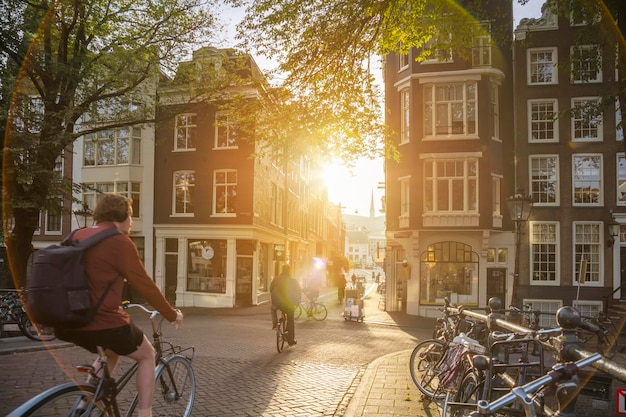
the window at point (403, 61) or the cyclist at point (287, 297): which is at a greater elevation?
the window at point (403, 61)

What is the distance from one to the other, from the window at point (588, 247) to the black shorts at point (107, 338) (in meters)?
25.4

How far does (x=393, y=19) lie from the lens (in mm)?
10164

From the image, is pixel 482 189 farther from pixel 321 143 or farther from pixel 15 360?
pixel 15 360

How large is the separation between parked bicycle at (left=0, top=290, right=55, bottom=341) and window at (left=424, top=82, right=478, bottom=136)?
17.8 m

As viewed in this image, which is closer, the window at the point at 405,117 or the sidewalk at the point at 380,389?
the sidewalk at the point at 380,389

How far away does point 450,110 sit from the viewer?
2428cm

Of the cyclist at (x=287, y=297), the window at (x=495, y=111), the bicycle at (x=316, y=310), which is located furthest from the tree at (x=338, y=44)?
the window at (x=495, y=111)

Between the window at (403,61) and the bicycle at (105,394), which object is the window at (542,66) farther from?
the bicycle at (105,394)

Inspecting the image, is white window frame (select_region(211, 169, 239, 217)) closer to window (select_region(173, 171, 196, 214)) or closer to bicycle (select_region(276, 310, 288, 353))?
window (select_region(173, 171, 196, 214))

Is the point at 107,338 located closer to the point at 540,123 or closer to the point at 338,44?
the point at 338,44

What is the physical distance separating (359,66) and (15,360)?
8632 millimetres

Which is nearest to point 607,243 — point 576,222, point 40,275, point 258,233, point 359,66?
point 576,222

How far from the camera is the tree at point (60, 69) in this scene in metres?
14.5

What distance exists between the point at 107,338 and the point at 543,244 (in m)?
25.3
